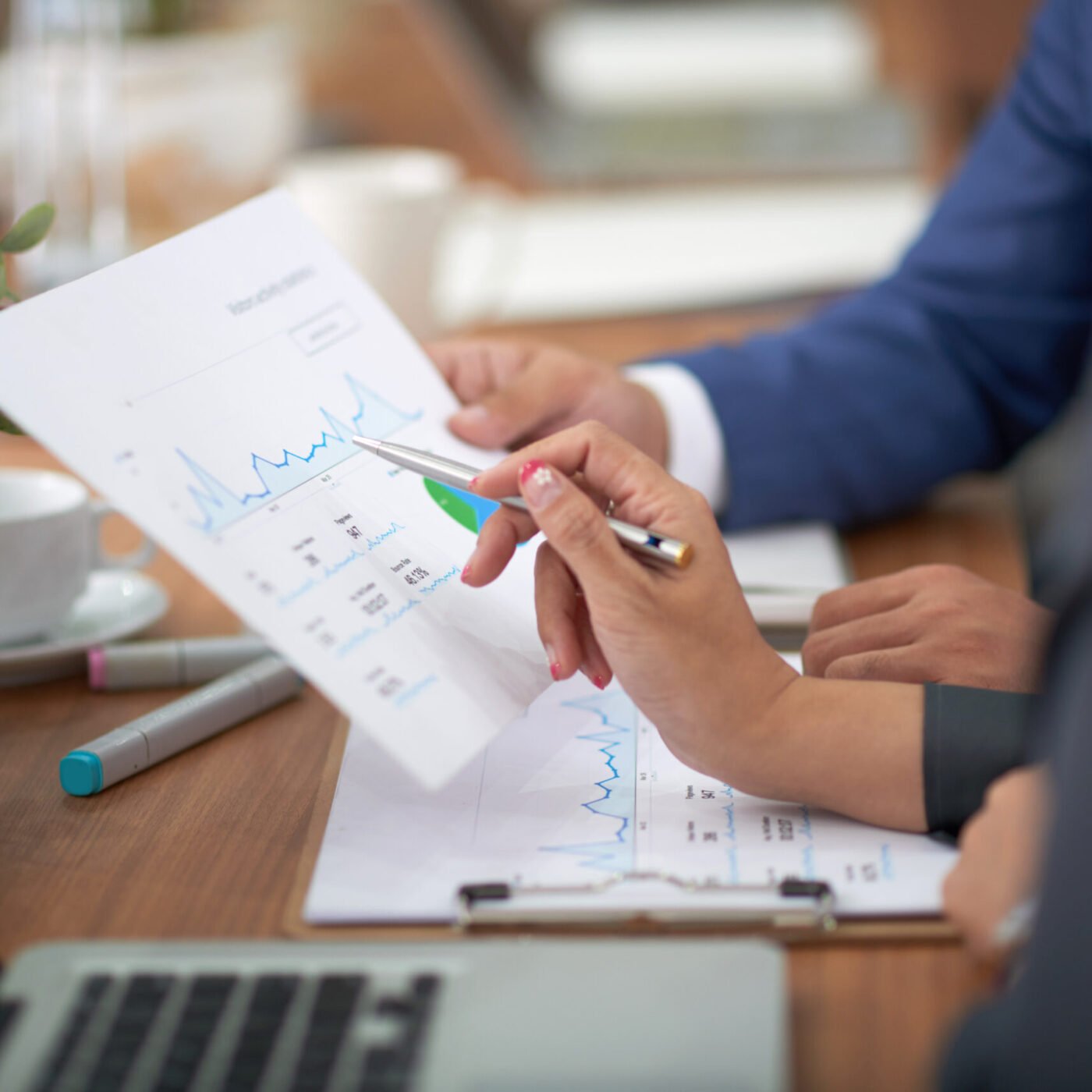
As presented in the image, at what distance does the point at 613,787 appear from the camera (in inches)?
21.5

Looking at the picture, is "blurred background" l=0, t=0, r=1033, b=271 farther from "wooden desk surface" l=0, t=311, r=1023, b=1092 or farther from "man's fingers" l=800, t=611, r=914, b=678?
"man's fingers" l=800, t=611, r=914, b=678

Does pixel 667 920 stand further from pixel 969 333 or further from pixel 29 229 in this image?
pixel 969 333

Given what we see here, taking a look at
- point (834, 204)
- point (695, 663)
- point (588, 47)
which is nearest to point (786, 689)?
point (695, 663)

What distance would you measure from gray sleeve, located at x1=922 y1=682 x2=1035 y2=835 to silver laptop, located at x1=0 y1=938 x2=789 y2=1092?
0.11 meters

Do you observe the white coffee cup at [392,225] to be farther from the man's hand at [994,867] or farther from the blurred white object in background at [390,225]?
the man's hand at [994,867]

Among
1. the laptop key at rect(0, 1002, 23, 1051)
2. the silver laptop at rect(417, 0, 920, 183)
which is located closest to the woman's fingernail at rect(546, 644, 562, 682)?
the laptop key at rect(0, 1002, 23, 1051)

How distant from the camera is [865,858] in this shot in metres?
0.49

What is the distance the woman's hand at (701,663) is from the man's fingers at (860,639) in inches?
3.0

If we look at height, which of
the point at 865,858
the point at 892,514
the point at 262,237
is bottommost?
the point at 892,514

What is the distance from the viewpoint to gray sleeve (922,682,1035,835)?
1.62 ft

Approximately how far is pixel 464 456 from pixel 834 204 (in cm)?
120

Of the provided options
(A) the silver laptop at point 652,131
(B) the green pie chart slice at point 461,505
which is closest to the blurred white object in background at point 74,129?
(A) the silver laptop at point 652,131

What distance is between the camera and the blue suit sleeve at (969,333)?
2.99 feet

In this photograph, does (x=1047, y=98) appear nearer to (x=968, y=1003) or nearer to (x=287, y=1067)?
(x=968, y=1003)
